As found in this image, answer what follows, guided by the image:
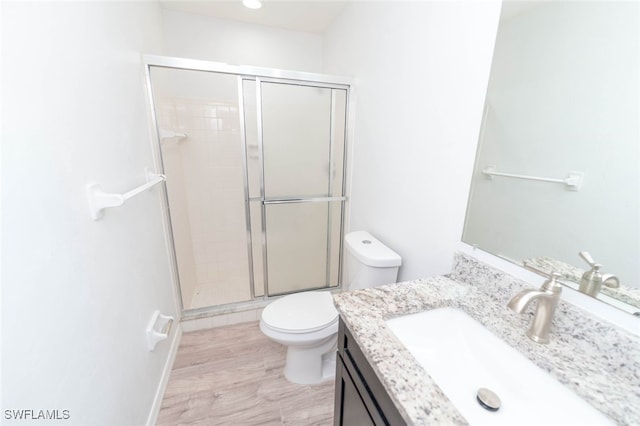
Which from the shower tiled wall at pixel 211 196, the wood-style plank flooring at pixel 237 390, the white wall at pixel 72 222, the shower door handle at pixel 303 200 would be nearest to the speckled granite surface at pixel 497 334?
the white wall at pixel 72 222

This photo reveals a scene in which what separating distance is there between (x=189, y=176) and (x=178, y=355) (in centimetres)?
145

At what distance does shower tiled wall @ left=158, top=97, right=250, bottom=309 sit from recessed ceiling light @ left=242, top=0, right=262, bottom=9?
0.72m

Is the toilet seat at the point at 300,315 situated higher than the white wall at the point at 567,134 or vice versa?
the white wall at the point at 567,134

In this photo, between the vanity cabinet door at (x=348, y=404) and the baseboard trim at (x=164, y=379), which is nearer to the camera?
the vanity cabinet door at (x=348, y=404)

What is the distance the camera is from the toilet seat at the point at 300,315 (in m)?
1.34

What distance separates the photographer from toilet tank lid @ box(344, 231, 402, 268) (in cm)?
125

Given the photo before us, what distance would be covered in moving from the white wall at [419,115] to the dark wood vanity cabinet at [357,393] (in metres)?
0.56

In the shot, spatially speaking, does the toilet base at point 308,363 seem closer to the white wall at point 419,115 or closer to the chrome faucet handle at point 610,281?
the white wall at point 419,115

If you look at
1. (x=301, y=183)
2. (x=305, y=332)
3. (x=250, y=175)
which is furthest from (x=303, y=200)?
(x=305, y=332)

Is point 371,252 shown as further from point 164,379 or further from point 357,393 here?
point 164,379

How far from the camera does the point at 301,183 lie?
1974 millimetres

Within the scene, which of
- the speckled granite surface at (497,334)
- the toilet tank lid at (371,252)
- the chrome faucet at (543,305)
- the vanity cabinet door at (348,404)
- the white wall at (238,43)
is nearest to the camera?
the speckled granite surface at (497,334)

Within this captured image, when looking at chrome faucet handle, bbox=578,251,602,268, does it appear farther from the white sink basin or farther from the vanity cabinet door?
the vanity cabinet door

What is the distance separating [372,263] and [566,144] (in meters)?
0.84
